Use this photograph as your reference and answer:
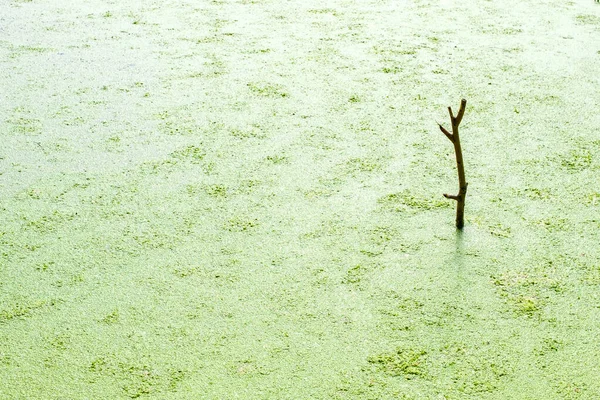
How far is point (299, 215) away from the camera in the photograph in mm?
1535

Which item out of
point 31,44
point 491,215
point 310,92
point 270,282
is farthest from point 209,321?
point 31,44

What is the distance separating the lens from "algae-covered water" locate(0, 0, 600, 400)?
1131 mm

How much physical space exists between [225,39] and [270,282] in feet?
4.95

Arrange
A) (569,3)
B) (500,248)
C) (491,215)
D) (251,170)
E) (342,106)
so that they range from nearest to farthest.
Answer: (500,248) → (491,215) → (251,170) → (342,106) → (569,3)

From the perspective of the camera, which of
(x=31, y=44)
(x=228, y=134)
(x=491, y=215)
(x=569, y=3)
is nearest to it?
Answer: (x=491, y=215)

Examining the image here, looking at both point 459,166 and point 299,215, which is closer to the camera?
point 459,166

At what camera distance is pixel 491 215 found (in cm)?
151

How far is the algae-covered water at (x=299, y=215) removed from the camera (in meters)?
1.13

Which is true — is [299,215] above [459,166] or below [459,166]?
below

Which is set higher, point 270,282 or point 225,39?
point 225,39

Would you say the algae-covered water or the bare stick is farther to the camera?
the bare stick

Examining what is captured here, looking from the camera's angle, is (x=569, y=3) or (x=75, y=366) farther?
(x=569, y=3)

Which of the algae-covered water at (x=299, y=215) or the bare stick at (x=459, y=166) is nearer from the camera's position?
the algae-covered water at (x=299, y=215)

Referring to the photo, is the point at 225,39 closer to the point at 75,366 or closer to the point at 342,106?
the point at 342,106
